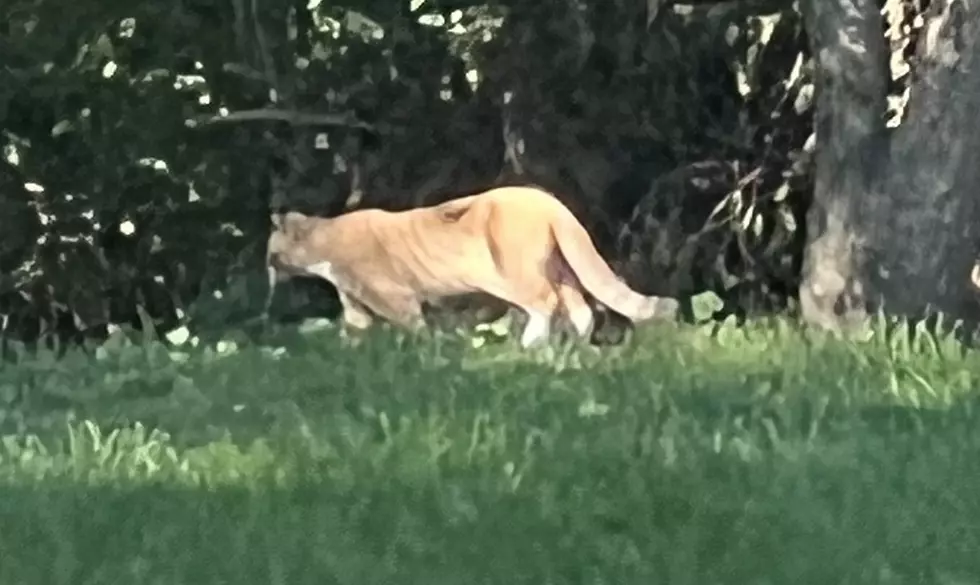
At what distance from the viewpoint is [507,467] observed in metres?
1.61

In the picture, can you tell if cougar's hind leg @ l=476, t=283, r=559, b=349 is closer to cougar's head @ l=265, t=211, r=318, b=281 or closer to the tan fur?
the tan fur

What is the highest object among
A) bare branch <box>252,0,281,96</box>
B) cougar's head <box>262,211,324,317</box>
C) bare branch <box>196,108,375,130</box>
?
bare branch <box>252,0,281,96</box>

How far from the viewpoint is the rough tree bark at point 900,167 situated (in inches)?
85.4

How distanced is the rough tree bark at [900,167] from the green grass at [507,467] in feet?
0.56

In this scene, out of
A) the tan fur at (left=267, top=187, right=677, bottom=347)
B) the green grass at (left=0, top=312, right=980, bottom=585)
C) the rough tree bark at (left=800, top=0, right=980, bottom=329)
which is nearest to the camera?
the green grass at (left=0, top=312, right=980, bottom=585)

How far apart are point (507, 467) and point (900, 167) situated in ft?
3.33

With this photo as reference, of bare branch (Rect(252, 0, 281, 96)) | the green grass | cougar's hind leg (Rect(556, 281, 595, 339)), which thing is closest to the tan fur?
cougar's hind leg (Rect(556, 281, 595, 339))

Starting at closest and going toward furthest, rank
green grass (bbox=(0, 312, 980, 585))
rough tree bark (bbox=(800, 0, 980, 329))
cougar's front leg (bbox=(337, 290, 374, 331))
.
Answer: green grass (bbox=(0, 312, 980, 585)) → rough tree bark (bbox=(800, 0, 980, 329)) → cougar's front leg (bbox=(337, 290, 374, 331))

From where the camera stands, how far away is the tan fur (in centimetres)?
227

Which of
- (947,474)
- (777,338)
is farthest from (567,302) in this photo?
(947,474)

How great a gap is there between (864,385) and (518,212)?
0.70 metres

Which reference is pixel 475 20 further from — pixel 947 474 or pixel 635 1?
pixel 947 474

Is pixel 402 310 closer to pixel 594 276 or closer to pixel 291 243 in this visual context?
pixel 291 243

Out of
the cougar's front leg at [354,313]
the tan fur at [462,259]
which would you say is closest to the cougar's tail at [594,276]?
the tan fur at [462,259]
